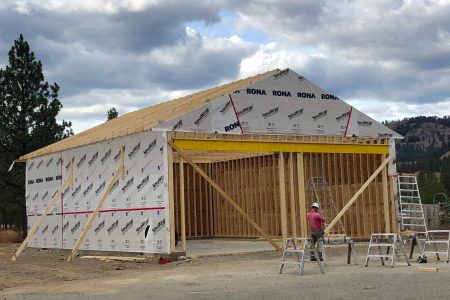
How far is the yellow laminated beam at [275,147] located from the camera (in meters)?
16.0

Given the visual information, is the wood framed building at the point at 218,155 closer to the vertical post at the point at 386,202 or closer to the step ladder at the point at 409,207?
the vertical post at the point at 386,202

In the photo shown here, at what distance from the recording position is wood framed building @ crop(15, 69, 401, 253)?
16.0 m

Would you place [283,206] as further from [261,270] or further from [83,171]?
[83,171]

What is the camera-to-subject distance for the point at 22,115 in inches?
1211

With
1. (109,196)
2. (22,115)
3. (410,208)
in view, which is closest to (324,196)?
(410,208)

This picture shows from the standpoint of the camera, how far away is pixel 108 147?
18594mm

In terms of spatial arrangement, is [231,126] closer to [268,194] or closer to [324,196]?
[324,196]

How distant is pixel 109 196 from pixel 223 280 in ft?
27.2

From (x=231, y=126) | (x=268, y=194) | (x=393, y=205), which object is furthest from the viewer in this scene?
(x=268, y=194)

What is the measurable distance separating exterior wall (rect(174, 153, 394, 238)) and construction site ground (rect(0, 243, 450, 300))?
5100mm

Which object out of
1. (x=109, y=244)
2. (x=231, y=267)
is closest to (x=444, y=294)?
(x=231, y=267)

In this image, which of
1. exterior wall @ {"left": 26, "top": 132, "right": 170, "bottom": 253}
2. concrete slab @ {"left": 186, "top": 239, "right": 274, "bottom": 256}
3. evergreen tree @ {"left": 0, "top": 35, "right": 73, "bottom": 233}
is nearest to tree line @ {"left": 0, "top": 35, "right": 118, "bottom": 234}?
evergreen tree @ {"left": 0, "top": 35, "right": 73, "bottom": 233}

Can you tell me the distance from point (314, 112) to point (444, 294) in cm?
1040

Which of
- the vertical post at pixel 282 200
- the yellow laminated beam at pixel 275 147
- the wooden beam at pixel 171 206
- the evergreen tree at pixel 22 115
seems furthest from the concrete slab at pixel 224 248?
the evergreen tree at pixel 22 115
